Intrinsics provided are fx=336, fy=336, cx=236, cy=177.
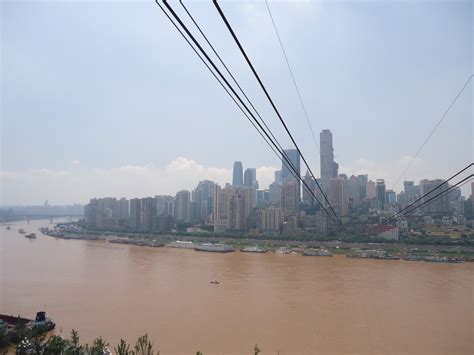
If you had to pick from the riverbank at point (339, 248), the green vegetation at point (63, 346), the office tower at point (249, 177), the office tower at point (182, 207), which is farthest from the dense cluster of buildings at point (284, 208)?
the office tower at point (249, 177)

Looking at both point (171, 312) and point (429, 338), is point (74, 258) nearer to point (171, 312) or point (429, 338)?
point (171, 312)

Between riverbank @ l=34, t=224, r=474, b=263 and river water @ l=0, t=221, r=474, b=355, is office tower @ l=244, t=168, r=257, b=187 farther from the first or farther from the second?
river water @ l=0, t=221, r=474, b=355

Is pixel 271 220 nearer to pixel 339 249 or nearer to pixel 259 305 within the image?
pixel 339 249

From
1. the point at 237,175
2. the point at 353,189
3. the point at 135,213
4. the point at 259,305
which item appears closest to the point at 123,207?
the point at 135,213

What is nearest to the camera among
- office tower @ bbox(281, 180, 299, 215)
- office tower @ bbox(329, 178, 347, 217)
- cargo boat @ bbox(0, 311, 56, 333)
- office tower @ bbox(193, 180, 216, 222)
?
cargo boat @ bbox(0, 311, 56, 333)

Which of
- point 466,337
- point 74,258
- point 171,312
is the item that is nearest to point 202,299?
point 171,312

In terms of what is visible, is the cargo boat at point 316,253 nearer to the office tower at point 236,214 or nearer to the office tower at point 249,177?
the office tower at point 236,214

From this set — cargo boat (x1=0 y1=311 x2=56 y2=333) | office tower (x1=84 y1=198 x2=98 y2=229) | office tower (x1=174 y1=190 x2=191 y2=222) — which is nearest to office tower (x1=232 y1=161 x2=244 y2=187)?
office tower (x1=174 y1=190 x2=191 y2=222)
